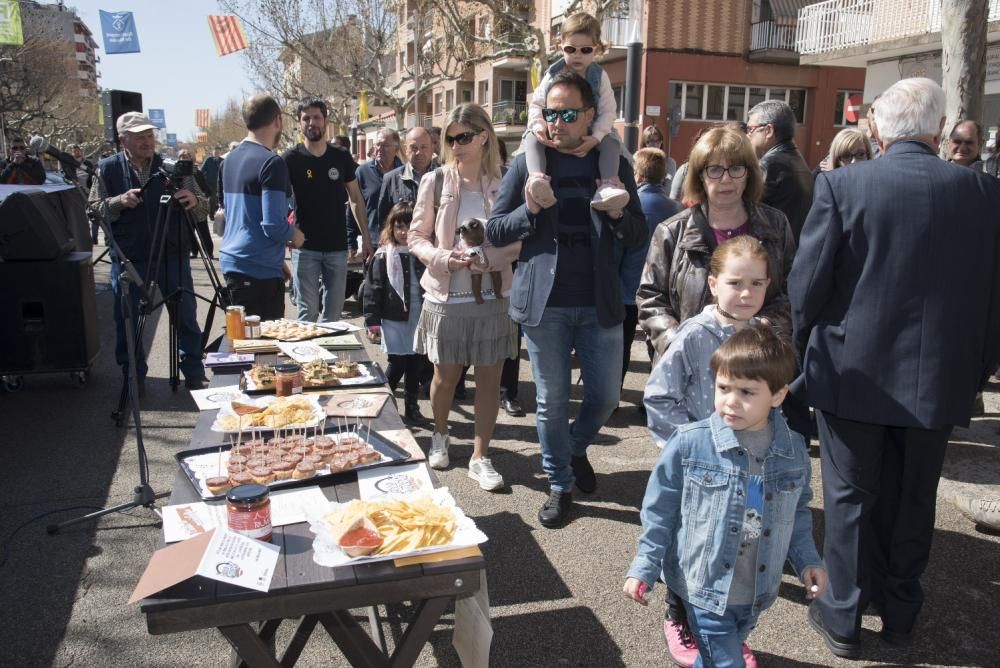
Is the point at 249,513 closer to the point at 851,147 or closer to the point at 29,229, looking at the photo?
the point at 851,147

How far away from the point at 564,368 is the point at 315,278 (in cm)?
296

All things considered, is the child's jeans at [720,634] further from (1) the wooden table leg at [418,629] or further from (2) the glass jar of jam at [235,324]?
(2) the glass jar of jam at [235,324]

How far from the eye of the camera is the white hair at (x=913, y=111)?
8.33 ft

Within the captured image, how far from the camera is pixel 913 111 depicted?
255cm

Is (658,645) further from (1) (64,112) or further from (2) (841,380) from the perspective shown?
(1) (64,112)

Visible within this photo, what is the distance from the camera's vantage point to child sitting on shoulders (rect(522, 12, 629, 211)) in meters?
3.35

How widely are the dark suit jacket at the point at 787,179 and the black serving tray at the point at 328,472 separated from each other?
8.97 feet

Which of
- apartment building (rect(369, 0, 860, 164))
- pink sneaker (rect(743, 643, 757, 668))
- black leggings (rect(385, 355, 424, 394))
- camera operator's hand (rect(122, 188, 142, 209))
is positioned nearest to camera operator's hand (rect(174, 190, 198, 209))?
camera operator's hand (rect(122, 188, 142, 209))

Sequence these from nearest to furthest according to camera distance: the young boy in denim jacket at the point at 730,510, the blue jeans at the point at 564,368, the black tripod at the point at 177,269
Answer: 1. the young boy in denim jacket at the point at 730,510
2. the blue jeans at the point at 564,368
3. the black tripod at the point at 177,269

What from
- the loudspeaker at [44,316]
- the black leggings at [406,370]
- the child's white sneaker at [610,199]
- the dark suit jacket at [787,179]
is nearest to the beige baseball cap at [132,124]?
the loudspeaker at [44,316]

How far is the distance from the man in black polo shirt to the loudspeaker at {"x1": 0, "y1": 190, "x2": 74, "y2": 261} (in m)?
1.91

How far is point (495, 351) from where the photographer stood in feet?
13.6

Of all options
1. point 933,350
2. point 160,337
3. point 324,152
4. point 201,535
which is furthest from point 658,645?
point 160,337

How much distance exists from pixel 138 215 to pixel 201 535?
4405 millimetres
